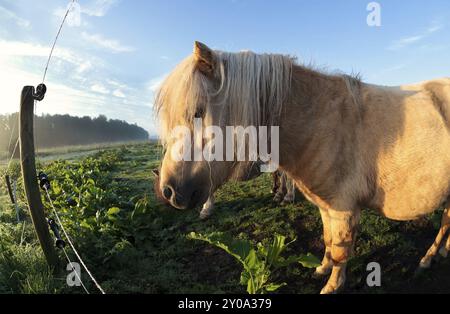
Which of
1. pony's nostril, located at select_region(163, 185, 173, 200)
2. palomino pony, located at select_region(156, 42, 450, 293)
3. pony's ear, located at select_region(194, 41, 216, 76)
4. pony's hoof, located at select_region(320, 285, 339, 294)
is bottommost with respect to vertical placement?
pony's hoof, located at select_region(320, 285, 339, 294)

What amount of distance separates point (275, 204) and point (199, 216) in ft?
5.81

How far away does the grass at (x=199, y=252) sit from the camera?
379cm

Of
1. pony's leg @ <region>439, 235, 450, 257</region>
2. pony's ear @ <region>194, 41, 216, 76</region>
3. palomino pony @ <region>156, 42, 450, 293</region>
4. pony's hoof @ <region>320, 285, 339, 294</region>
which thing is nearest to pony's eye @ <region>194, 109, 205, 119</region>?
palomino pony @ <region>156, 42, 450, 293</region>

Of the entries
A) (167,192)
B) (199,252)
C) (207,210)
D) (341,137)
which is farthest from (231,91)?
(207,210)

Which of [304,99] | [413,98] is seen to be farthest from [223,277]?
[413,98]

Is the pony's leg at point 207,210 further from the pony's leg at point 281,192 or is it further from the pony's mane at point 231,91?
the pony's mane at point 231,91

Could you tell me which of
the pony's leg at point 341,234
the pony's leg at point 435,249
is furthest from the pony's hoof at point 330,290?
the pony's leg at point 435,249

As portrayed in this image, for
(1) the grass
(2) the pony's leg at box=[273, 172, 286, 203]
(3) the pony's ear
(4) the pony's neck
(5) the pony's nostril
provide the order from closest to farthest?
(3) the pony's ear
(5) the pony's nostril
(4) the pony's neck
(1) the grass
(2) the pony's leg at box=[273, 172, 286, 203]

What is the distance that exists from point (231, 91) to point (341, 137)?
1.28 meters

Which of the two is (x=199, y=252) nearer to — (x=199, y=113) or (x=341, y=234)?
(x=341, y=234)

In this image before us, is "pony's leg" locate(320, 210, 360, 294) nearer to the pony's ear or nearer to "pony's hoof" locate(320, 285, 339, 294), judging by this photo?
"pony's hoof" locate(320, 285, 339, 294)

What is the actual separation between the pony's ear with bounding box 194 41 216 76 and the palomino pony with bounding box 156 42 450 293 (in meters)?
0.10

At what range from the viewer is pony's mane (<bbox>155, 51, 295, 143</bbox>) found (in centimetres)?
251

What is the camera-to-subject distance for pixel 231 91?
8.53ft
